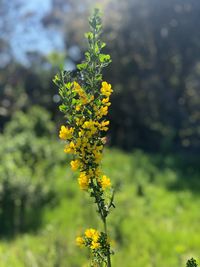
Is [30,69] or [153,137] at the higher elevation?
[30,69]

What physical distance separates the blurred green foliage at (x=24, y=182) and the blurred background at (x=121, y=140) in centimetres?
2

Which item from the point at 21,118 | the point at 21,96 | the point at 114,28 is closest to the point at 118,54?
the point at 114,28

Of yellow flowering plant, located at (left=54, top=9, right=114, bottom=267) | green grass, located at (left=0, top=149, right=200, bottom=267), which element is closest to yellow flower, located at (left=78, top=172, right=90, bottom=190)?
yellow flowering plant, located at (left=54, top=9, right=114, bottom=267)

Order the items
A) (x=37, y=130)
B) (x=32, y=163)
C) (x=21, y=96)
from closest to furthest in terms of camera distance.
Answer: (x=32, y=163) < (x=37, y=130) < (x=21, y=96)

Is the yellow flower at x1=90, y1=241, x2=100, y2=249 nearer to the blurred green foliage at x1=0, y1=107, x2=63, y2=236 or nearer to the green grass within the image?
the green grass

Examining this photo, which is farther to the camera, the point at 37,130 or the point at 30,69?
the point at 30,69

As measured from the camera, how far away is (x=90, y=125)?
1992 millimetres

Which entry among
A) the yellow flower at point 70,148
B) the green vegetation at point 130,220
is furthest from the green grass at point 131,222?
the yellow flower at point 70,148

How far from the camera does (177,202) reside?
884cm

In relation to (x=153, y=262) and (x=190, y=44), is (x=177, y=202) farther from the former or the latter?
(x=190, y=44)

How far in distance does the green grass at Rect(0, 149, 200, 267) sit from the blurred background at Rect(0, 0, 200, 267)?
0.02 m

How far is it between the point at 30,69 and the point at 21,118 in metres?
10.2

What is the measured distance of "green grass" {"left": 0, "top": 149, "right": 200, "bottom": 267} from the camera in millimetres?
5842

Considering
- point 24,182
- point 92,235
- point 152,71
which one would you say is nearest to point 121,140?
point 152,71
